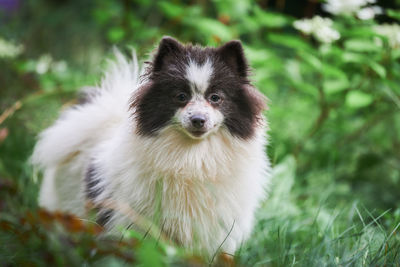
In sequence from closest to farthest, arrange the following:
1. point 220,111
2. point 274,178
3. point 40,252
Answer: point 40,252 < point 220,111 < point 274,178

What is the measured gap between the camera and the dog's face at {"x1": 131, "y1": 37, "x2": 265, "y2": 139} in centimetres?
277

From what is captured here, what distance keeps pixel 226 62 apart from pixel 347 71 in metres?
2.15

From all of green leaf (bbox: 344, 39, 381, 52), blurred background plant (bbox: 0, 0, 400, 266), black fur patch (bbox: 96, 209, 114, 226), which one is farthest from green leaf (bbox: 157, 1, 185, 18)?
black fur patch (bbox: 96, 209, 114, 226)

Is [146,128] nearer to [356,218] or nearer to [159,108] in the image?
[159,108]

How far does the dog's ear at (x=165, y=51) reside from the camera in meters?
2.89

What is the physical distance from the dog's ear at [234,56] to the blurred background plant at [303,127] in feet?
0.86

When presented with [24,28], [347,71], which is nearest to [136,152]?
[347,71]

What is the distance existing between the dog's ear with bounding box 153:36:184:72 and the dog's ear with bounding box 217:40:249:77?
0.94ft

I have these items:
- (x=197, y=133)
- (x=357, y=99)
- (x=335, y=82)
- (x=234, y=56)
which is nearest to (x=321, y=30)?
(x=335, y=82)

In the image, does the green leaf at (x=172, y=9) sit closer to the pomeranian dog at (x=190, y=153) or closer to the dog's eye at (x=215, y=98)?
the pomeranian dog at (x=190, y=153)

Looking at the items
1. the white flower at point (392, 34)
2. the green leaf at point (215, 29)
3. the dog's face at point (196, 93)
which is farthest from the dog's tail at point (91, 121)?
the white flower at point (392, 34)

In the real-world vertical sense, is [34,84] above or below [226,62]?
below

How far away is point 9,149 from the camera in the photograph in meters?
4.71

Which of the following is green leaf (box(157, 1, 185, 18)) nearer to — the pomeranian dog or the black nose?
the pomeranian dog
